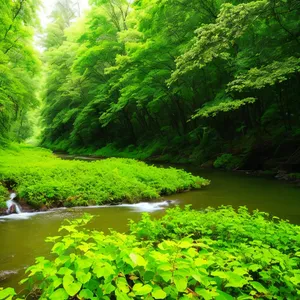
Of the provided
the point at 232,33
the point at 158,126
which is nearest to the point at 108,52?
the point at 158,126

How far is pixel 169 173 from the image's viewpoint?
12.1 m

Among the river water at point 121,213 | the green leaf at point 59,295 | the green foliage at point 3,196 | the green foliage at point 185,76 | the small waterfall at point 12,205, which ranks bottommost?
the river water at point 121,213

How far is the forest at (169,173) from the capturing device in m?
2.12

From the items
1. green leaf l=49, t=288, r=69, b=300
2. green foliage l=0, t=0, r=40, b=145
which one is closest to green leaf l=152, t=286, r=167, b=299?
green leaf l=49, t=288, r=69, b=300

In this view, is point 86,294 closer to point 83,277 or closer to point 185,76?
point 83,277

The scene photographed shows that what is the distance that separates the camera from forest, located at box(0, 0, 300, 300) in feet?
6.97

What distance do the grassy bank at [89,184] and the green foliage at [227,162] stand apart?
473 cm

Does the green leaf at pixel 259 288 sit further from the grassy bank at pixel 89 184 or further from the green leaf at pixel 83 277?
the grassy bank at pixel 89 184

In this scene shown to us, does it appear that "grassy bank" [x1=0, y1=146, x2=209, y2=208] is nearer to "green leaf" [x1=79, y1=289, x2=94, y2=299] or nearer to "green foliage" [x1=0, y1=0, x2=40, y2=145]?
"green foliage" [x1=0, y1=0, x2=40, y2=145]

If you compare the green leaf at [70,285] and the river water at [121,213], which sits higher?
the green leaf at [70,285]

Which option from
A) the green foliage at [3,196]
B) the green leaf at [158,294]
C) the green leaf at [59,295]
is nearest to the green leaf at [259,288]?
the green leaf at [158,294]

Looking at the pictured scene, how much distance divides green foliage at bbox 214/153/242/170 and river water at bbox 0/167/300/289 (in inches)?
121

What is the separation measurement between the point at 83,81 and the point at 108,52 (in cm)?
571

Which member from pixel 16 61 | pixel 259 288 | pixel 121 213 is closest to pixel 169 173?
pixel 121 213
